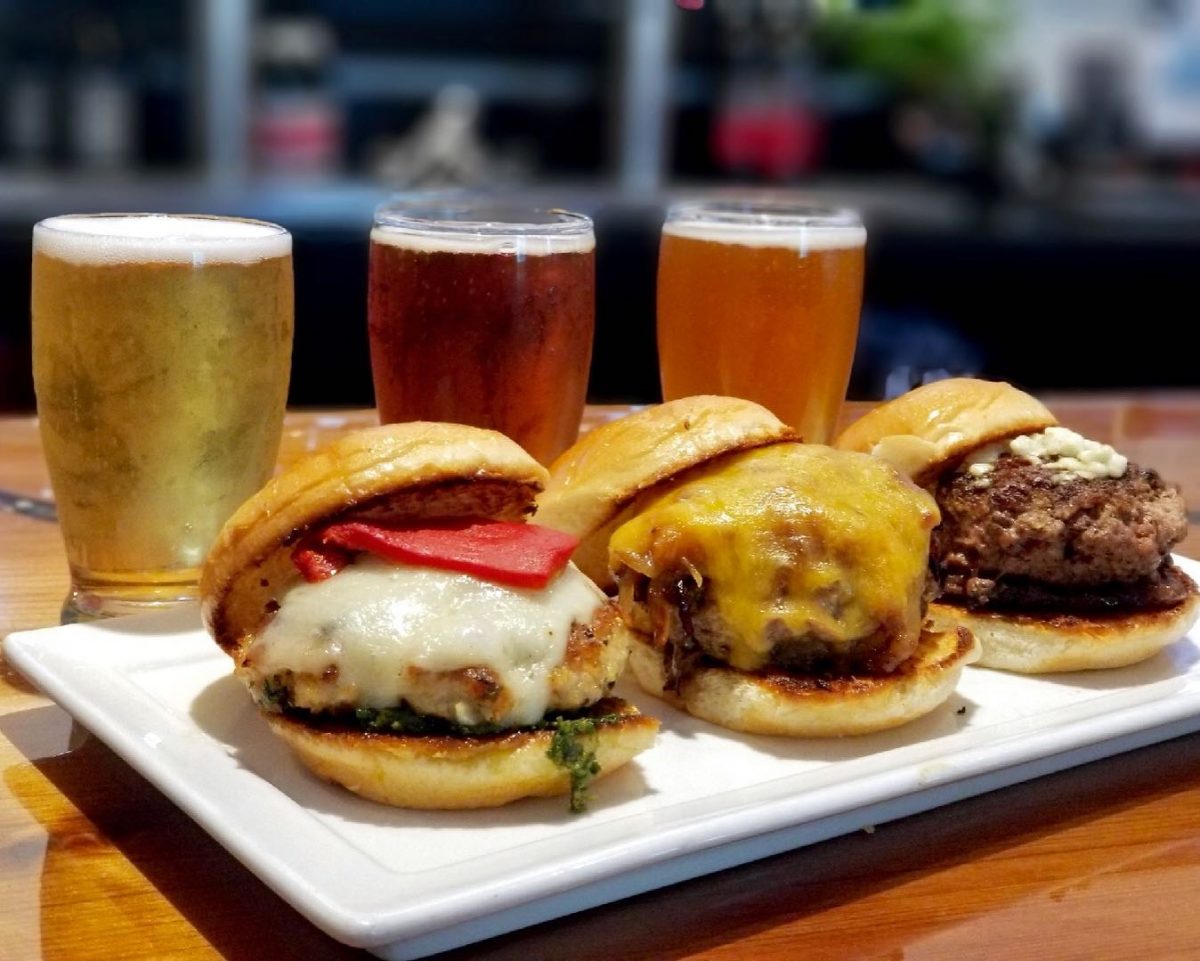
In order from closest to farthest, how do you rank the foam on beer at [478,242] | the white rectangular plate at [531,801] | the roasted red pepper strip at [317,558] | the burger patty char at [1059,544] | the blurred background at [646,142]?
the white rectangular plate at [531,801] → the roasted red pepper strip at [317,558] → the burger patty char at [1059,544] → the foam on beer at [478,242] → the blurred background at [646,142]

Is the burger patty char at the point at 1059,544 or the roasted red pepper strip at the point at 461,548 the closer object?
the roasted red pepper strip at the point at 461,548

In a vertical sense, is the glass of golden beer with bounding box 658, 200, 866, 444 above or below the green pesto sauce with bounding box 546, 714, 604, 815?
above

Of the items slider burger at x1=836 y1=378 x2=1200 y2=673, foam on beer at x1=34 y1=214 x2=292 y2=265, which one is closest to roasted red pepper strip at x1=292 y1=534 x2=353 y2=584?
foam on beer at x1=34 y1=214 x2=292 y2=265

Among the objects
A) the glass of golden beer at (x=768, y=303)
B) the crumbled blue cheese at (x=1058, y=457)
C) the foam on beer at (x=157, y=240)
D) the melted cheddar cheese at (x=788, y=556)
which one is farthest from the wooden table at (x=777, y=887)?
the glass of golden beer at (x=768, y=303)

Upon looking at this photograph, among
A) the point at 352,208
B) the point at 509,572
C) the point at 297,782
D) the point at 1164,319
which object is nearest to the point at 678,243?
the point at 509,572

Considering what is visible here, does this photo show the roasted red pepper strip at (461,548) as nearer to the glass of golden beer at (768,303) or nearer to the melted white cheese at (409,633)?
the melted white cheese at (409,633)

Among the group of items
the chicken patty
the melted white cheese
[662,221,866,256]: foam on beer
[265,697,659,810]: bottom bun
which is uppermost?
[662,221,866,256]: foam on beer

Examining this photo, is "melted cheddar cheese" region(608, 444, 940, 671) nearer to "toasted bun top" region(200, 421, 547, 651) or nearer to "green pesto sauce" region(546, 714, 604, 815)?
"toasted bun top" region(200, 421, 547, 651)
